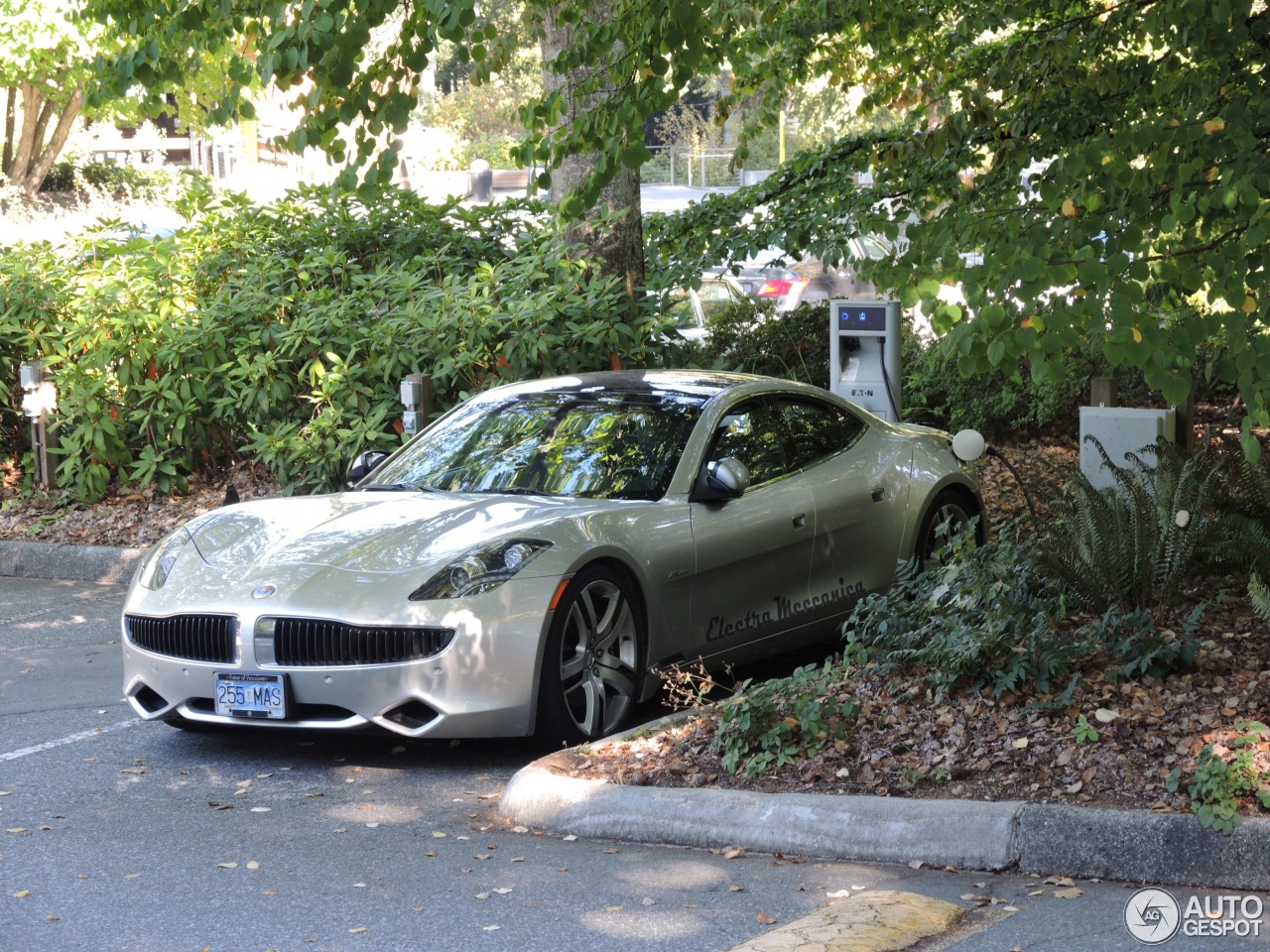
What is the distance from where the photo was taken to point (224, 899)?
4.61m

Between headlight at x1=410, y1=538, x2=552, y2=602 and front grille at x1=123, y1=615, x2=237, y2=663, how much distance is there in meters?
0.80

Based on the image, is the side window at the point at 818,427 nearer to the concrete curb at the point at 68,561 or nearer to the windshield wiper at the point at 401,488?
the windshield wiper at the point at 401,488

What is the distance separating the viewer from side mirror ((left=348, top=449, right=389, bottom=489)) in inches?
298

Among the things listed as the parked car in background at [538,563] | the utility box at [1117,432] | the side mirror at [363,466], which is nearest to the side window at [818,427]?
the parked car in background at [538,563]

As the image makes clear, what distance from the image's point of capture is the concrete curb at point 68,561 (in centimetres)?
1052

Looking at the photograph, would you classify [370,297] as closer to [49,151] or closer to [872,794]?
[872,794]

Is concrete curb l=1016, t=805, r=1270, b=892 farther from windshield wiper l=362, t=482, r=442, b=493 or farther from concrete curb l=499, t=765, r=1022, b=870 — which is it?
windshield wiper l=362, t=482, r=442, b=493

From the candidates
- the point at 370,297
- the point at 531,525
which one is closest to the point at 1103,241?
the point at 531,525

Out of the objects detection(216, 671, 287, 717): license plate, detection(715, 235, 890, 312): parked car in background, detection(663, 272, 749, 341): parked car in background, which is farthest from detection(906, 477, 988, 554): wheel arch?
detection(715, 235, 890, 312): parked car in background

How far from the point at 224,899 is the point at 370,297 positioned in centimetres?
713

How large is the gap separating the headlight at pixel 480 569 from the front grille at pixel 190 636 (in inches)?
31.4

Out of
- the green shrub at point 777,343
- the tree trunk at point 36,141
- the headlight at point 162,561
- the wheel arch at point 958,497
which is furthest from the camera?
the tree trunk at point 36,141

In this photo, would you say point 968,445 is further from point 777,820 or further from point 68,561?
point 68,561

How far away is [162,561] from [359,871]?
2196 millimetres
